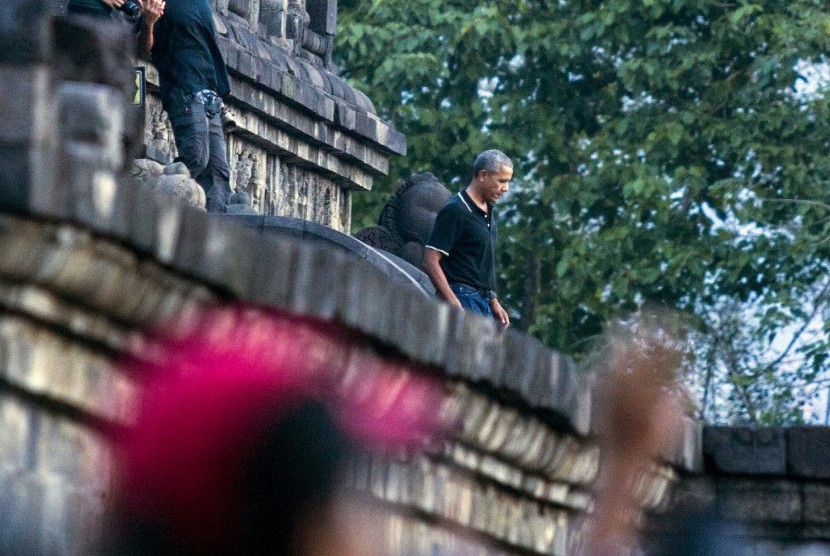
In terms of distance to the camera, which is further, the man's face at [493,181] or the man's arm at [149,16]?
the man's arm at [149,16]

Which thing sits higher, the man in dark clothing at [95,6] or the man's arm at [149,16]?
the man's arm at [149,16]

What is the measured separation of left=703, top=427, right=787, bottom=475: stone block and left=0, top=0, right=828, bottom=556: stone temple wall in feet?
4.07

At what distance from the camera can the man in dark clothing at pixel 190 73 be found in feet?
29.5

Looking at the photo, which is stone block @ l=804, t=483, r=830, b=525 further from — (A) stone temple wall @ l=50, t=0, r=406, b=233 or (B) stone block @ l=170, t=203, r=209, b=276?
(A) stone temple wall @ l=50, t=0, r=406, b=233

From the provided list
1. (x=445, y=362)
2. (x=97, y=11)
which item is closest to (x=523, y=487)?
(x=445, y=362)

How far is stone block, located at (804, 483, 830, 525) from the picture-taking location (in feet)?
14.6

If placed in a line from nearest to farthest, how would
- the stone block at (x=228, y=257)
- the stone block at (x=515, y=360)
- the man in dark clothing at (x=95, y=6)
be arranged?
the stone block at (x=228, y=257)
the stone block at (x=515, y=360)
the man in dark clothing at (x=95, y=6)

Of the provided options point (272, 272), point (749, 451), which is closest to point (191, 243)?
point (272, 272)

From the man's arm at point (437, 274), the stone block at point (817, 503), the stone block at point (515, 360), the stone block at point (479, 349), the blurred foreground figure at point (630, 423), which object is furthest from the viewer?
the man's arm at point (437, 274)

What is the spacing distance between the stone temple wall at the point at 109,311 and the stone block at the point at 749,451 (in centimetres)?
124

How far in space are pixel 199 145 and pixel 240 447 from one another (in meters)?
6.65

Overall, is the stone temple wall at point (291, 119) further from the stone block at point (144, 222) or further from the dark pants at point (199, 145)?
the stone block at point (144, 222)

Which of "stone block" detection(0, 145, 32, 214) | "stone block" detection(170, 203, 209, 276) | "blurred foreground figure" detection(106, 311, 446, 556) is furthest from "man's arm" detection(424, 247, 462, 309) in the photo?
"stone block" detection(0, 145, 32, 214)

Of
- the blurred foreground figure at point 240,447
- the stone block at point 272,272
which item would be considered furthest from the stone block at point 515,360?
the stone block at point 272,272
